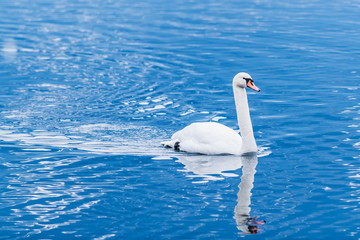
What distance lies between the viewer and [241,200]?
40.1 feet

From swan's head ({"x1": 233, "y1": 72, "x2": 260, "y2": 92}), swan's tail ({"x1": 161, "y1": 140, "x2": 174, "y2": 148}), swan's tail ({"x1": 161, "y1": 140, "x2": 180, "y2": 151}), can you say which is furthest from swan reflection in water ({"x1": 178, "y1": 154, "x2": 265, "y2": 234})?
swan's head ({"x1": 233, "y1": 72, "x2": 260, "y2": 92})

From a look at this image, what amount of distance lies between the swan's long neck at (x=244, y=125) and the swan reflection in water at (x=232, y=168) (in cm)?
18

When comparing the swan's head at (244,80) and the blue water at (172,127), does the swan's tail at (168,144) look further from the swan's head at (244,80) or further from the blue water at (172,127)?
the swan's head at (244,80)

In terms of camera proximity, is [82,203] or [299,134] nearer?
[82,203]

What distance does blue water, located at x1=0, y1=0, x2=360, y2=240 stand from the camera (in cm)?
1145

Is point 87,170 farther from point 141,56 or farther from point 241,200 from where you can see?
point 141,56

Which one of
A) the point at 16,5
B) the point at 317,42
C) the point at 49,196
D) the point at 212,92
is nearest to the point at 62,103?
the point at 212,92

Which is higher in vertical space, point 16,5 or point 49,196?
point 16,5

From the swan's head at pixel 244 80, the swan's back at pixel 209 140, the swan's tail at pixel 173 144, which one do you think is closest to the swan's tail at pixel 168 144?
the swan's tail at pixel 173 144

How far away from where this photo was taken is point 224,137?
583 inches

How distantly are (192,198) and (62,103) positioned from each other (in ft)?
26.4

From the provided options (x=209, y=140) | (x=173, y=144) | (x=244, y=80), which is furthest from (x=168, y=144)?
(x=244, y=80)

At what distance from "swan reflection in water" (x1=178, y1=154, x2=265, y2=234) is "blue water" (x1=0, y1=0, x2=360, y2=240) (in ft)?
0.12

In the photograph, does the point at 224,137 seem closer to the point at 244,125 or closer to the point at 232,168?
the point at 244,125
